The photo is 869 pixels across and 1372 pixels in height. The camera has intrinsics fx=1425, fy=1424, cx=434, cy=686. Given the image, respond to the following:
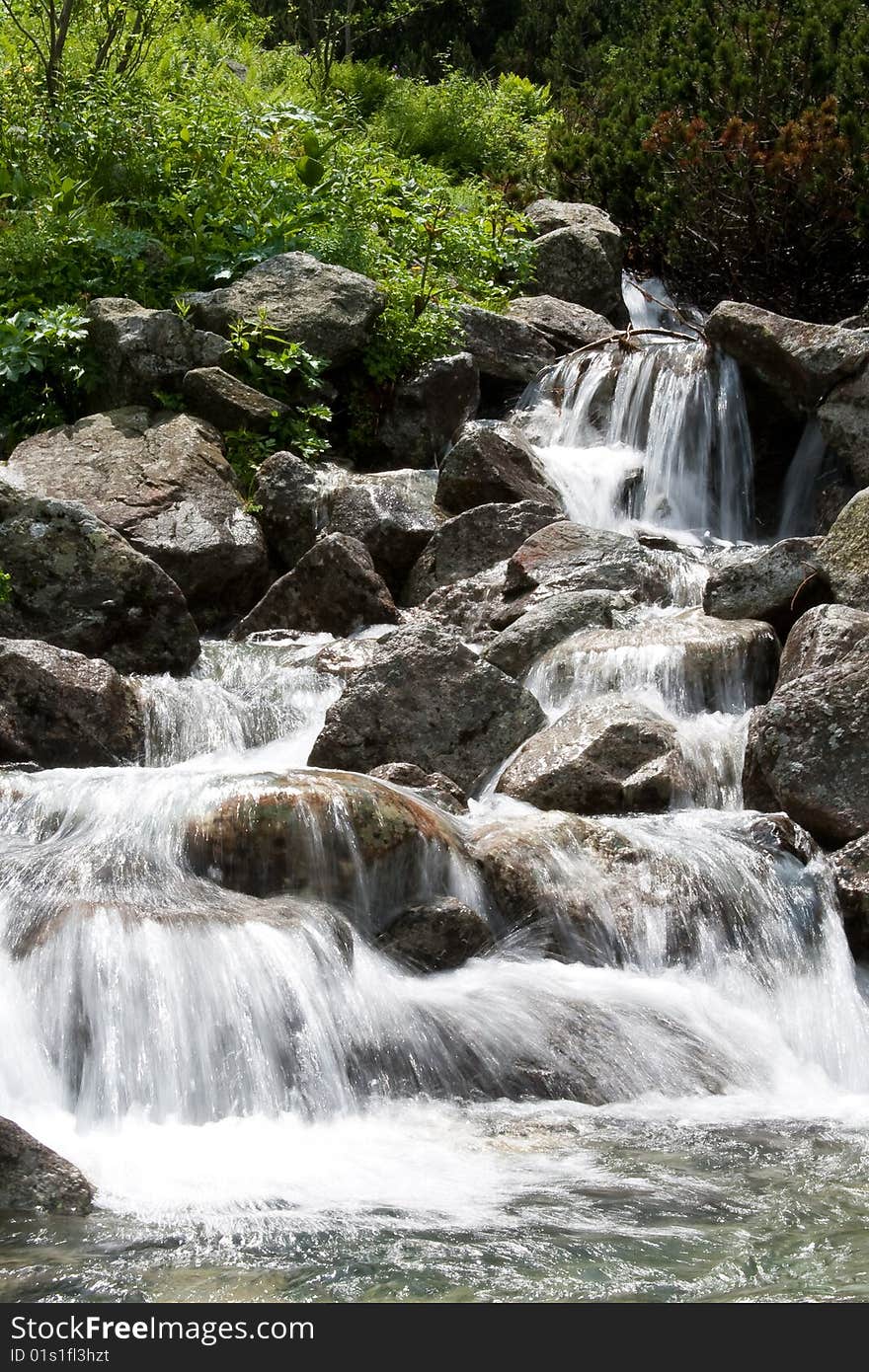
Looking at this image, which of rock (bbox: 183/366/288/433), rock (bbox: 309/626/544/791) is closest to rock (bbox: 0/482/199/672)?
rock (bbox: 309/626/544/791)

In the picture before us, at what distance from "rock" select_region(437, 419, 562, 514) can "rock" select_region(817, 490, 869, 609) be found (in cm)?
286

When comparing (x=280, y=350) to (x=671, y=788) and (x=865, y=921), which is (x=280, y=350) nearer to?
(x=671, y=788)

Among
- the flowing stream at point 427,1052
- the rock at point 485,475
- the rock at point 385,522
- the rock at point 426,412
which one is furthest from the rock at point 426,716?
the rock at point 426,412

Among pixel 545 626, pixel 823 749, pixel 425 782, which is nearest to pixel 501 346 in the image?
pixel 545 626

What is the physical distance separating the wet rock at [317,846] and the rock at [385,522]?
4908mm

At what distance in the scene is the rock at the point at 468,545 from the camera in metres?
10.6

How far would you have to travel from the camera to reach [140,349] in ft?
37.6

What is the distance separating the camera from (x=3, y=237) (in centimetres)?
1212

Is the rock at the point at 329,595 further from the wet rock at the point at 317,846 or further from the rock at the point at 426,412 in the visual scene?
the wet rock at the point at 317,846

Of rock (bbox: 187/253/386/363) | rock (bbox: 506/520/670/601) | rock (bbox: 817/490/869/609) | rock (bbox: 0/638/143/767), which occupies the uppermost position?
rock (bbox: 187/253/386/363)

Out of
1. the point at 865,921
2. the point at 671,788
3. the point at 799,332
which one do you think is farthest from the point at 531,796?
the point at 799,332

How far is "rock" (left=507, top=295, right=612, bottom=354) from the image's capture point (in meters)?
14.6

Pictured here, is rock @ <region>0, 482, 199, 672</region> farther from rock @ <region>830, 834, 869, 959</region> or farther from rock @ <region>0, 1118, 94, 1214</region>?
rock @ <region>0, 1118, 94, 1214</region>

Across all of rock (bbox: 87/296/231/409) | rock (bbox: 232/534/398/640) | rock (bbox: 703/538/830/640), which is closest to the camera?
rock (bbox: 703/538/830/640)
